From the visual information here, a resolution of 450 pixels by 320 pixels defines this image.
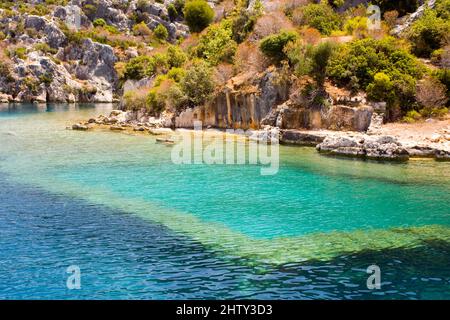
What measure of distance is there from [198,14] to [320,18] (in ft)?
115

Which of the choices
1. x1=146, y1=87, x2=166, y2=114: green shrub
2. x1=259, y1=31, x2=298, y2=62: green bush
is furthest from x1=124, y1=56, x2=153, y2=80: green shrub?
x1=259, y1=31, x2=298, y2=62: green bush

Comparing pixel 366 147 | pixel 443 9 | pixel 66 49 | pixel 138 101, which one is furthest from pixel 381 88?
pixel 66 49

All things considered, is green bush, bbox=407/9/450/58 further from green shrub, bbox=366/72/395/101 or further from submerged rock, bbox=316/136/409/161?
submerged rock, bbox=316/136/409/161

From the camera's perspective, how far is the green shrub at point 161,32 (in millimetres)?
124500

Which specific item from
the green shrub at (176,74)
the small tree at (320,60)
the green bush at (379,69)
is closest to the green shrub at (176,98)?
the green shrub at (176,74)

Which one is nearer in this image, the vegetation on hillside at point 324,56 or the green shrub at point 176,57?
the vegetation on hillside at point 324,56

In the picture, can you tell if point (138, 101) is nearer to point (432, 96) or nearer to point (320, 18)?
point (320, 18)

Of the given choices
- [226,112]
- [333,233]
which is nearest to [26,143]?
[226,112]

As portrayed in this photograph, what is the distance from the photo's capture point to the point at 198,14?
84.3m

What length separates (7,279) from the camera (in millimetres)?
14734

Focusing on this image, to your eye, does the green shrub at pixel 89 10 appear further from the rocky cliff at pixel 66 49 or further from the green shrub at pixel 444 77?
the green shrub at pixel 444 77

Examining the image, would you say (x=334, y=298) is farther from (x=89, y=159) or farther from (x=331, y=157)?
(x=89, y=159)

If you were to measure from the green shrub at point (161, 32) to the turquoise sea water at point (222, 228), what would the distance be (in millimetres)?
95398
